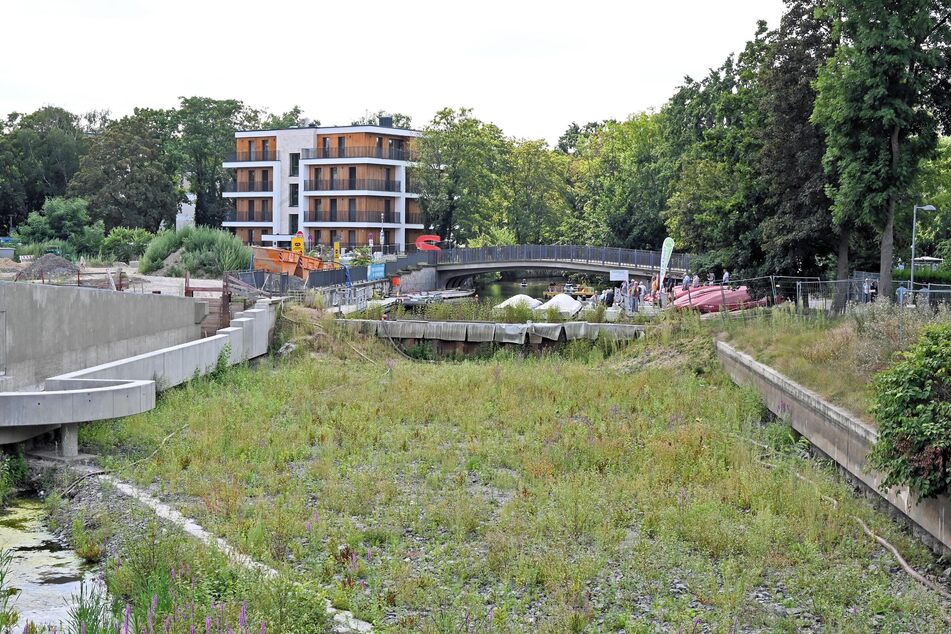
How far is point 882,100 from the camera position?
87.9 feet

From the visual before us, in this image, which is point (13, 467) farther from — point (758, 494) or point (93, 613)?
point (758, 494)

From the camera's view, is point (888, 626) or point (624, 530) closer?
point (888, 626)

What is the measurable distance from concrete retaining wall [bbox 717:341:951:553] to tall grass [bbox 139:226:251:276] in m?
29.1

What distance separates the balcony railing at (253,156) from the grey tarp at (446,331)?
59657 mm

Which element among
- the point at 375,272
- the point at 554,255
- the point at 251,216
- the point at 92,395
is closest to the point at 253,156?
the point at 251,216

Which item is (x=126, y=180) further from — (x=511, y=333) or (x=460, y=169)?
(x=511, y=333)

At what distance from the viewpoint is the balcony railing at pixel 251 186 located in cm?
8706

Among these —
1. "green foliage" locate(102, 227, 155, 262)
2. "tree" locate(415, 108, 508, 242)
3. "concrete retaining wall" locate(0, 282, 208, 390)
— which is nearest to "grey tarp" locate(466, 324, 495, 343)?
"concrete retaining wall" locate(0, 282, 208, 390)

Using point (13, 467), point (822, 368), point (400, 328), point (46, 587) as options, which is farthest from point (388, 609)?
point (400, 328)

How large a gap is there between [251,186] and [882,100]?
223ft

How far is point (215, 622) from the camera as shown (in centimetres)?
803

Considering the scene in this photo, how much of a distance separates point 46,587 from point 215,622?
286 centimetres

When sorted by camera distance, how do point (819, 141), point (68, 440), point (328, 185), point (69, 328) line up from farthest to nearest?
1. point (328, 185)
2. point (819, 141)
3. point (69, 328)
4. point (68, 440)

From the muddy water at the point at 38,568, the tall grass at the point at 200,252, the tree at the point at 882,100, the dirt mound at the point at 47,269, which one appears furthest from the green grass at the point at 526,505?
the tall grass at the point at 200,252
